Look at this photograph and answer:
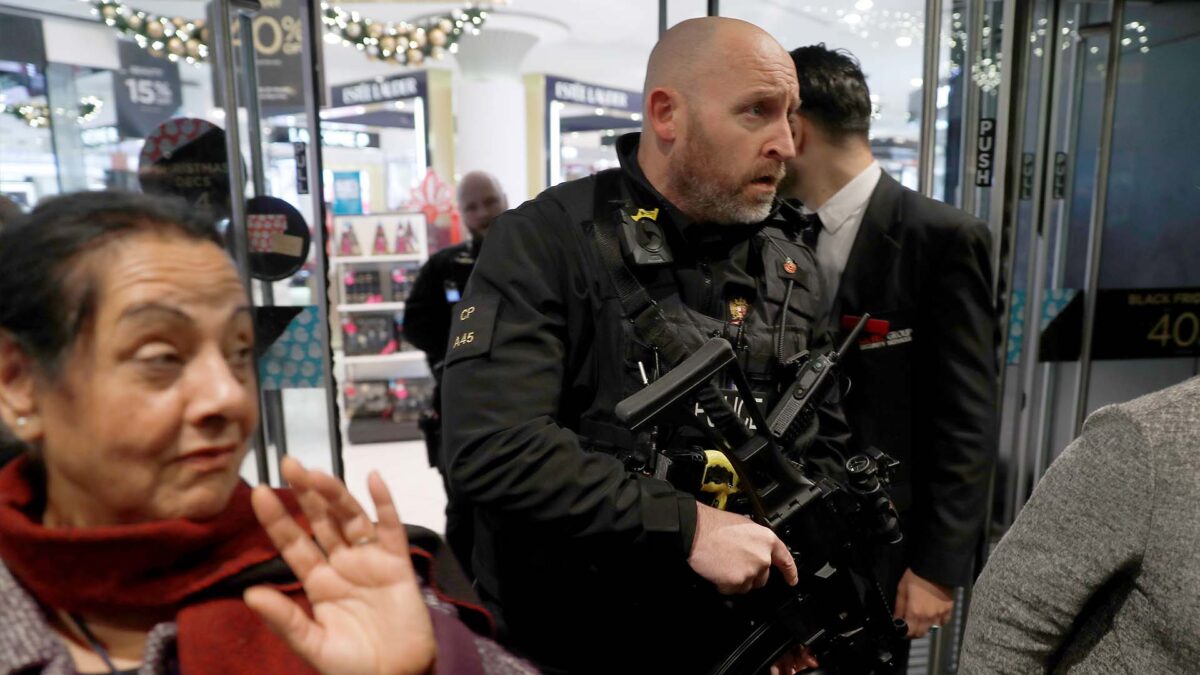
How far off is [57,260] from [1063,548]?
1.15 metres

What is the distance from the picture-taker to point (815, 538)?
134 cm

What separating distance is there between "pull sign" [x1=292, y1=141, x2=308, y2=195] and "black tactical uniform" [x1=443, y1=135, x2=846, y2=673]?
126 centimetres

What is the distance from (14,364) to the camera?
79 cm

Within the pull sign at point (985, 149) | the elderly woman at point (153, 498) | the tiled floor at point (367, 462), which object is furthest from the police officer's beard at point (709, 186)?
the pull sign at point (985, 149)

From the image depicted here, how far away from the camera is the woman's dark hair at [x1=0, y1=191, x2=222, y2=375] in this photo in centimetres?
75

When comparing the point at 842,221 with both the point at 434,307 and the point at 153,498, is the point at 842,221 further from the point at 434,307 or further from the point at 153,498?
the point at 434,307

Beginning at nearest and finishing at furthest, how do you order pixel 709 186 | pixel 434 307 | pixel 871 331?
1. pixel 709 186
2. pixel 871 331
3. pixel 434 307

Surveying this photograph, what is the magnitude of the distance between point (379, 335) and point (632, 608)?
202 inches

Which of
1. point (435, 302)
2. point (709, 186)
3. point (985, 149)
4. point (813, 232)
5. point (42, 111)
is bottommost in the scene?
point (435, 302)

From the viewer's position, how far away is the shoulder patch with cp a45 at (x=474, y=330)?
1266mm

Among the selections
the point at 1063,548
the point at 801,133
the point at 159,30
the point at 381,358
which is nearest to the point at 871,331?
the point at 801,133

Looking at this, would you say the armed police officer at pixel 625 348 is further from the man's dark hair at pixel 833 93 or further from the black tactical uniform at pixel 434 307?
the black tactical uniform at pixel 434 307

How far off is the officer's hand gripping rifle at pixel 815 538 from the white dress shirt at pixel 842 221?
0.40m

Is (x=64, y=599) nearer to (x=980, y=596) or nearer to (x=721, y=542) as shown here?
(x=721, y=542)
